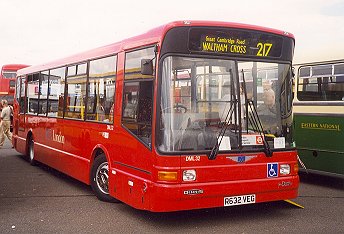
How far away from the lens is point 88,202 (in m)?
8.47

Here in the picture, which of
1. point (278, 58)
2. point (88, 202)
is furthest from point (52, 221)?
point (278, 58)

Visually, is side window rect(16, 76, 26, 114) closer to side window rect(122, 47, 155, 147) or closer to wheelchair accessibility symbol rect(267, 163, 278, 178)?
side window rect(122, 47, 155, 147)

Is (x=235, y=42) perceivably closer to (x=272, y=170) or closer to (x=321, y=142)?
(x=272, y=170)

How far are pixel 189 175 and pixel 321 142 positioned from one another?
14.2 feet

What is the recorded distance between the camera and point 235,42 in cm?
694

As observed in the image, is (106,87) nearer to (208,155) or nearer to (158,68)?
(158,68)

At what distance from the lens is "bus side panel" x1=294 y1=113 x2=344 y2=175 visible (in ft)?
30.9

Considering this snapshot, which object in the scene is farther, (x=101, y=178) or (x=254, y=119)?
(x=101, y=178)

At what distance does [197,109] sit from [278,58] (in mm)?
1647

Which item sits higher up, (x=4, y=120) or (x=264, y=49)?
(x=264, y=49)

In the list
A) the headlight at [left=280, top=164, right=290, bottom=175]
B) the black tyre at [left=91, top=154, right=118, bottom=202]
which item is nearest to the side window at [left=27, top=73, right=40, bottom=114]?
the black tyre at [left=91, top=154, right=118, bottom=202]

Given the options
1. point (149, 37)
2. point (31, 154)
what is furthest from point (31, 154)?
point (149, 37)

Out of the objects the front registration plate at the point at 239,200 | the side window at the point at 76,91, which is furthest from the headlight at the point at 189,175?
the side window at the point at 76,91

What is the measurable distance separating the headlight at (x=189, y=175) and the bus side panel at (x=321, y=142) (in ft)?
13.5
